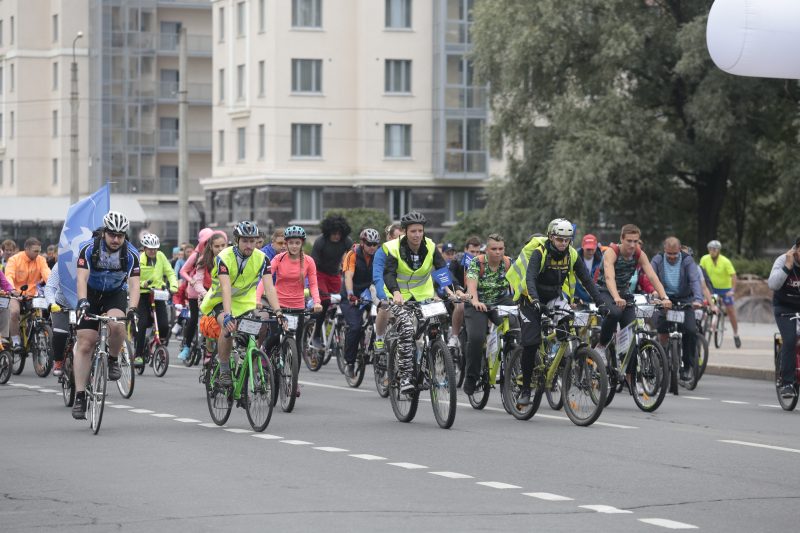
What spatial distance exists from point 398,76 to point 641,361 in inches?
2150

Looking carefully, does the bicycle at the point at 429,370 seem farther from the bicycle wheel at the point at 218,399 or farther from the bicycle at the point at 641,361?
the bicycle at the point at 641,361

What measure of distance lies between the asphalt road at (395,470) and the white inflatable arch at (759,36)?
10.9 ft

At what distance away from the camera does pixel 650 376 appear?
1681 cm

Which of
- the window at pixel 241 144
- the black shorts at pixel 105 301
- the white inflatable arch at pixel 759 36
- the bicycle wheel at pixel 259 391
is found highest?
the window at pixel 241 144

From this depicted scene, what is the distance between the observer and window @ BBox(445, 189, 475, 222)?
7256 cm

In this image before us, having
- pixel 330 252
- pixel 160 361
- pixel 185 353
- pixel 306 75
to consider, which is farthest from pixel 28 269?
pixel 306 75

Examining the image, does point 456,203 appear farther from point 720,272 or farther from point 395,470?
point 395,470

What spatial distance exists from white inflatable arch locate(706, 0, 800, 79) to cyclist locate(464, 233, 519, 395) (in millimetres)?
2922

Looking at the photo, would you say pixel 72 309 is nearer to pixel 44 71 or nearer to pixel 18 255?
pixel 18 255

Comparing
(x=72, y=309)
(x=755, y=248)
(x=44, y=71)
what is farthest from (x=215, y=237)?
(x=44, y=71)

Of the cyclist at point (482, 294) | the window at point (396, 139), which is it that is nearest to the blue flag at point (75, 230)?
the cyclist at point (482, 294)

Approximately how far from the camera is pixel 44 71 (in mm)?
91438

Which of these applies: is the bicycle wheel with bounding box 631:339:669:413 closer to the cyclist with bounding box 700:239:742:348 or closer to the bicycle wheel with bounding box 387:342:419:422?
the bicycle wheel with bounding box 387:342:419:422

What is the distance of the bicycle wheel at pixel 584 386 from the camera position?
48.6 ft
